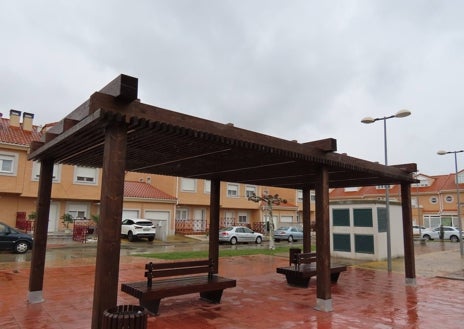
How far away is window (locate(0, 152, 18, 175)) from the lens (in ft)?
79.0

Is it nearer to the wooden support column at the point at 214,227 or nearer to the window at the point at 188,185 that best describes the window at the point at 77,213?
the window at the point at 188,185

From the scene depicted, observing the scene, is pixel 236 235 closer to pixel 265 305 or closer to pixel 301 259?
pixel 301 259

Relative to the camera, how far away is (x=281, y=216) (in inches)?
1606

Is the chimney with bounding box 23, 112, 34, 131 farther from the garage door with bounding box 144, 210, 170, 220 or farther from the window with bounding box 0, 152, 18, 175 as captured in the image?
the garage door with bounding box 144, 210, 170, 220

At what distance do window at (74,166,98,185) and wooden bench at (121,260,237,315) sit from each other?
2158 cm

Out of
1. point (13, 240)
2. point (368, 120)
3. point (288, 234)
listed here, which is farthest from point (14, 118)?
point (368, 120)

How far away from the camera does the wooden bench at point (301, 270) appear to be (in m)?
9.72

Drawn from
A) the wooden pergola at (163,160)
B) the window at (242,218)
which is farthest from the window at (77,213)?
the wooden pergola at (163,160)

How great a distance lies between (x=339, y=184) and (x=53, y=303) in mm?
8764

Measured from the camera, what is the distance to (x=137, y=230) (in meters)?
25.4

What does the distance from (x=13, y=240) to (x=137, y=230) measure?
356 inches

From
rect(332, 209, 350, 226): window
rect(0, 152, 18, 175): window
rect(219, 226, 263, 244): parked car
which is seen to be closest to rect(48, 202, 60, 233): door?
rect(0, 152, 18, 175): window

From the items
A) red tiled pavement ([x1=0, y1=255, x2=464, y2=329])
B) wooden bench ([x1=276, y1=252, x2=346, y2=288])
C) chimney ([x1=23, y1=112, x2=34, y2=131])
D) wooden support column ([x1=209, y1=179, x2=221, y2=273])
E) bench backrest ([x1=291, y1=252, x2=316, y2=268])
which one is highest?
chimney ([x1=23, y1=112, x2=34, y2=131])

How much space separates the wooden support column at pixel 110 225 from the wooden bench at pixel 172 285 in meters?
1.80
